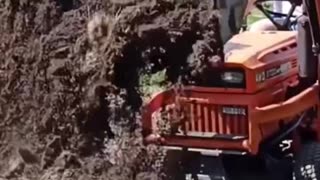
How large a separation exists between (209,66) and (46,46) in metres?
1.01

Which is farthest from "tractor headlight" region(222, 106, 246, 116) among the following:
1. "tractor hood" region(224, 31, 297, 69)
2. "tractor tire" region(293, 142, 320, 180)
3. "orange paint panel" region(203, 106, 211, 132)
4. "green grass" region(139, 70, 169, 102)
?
"tractor tire" region(293, 142, 320, 180)

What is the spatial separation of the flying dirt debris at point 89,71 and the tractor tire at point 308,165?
90 centimetres

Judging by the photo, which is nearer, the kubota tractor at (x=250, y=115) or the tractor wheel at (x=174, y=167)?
the kubota tractor at (x=250, y=115)

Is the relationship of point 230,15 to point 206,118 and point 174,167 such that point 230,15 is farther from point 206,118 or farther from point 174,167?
point 174,167

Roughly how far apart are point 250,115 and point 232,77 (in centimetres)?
26

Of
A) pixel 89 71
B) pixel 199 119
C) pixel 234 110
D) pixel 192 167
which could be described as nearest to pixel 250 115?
pixel 234 110

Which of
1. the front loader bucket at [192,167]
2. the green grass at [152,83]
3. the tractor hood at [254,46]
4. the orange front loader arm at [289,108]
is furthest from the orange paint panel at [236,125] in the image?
the green grass at [152,83]

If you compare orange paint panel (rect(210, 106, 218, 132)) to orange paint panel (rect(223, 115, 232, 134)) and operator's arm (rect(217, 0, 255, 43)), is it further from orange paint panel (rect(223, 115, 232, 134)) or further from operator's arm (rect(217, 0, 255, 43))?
operator's arm (rect(217, 0, 255, 43))

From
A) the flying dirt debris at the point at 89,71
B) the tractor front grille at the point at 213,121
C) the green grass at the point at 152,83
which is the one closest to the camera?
the flying dirt debris at the point at 89,71

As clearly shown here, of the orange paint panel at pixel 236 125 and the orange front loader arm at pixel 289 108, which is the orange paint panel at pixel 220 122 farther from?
the orange front loader arm at pixel 289 108

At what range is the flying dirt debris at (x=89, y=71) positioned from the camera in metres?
5.85

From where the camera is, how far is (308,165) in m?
6.29

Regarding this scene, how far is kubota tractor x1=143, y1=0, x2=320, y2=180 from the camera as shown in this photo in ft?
19.8

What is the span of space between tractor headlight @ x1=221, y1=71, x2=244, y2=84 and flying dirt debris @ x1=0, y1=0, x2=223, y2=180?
15 centimetres
